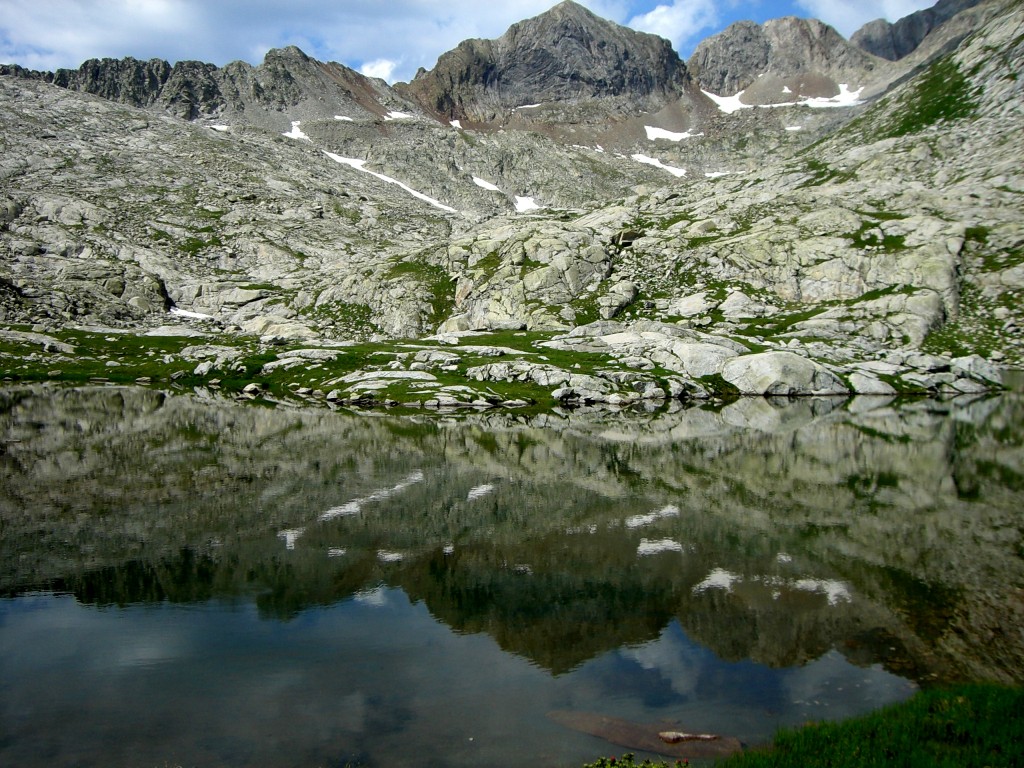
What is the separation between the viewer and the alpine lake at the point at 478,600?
14.0 meters

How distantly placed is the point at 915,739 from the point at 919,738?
17 centimetres

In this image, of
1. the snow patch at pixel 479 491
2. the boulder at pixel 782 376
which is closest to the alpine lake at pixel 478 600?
the snow patch at pixel 479 491

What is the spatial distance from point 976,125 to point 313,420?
612 ft

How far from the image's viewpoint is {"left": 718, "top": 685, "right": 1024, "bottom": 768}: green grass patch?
36.4 ft

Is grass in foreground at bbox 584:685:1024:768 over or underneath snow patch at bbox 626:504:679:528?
over

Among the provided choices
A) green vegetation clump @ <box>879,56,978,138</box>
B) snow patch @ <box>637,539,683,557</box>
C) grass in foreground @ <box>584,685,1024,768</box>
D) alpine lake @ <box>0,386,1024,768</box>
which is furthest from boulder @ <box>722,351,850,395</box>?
green vegetation clump @ <box>879,56,978,138</box>

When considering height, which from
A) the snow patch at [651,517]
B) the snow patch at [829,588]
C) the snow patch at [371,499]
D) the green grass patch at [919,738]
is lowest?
the snow patch at [651,517]

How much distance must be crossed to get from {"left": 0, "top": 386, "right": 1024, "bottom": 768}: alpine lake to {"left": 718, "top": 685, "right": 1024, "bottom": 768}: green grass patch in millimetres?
1337

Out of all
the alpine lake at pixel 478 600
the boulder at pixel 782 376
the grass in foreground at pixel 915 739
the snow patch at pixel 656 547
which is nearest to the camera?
the grass in foreground at pixel 915 739

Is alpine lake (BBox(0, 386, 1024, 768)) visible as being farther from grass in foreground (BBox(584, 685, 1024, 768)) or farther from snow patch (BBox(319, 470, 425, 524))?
grass in foreground (BBox(584, 685, 1024, 768))

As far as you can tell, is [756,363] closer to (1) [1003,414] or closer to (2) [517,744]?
(1) [1003,414]

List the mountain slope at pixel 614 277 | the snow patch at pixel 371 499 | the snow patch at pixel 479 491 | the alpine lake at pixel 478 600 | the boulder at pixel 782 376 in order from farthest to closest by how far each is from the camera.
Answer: the mountain slope at pixel 614 277
the boulder at pixel 782 376
the snow patch at pixel 479 491
the snow patch at pixel 371 499
the alpine lake at pixel 478 600

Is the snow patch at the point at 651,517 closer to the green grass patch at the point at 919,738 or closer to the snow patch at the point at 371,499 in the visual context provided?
the snow patch at the point at 371,499

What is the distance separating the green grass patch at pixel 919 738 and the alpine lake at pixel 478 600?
1.34 m
